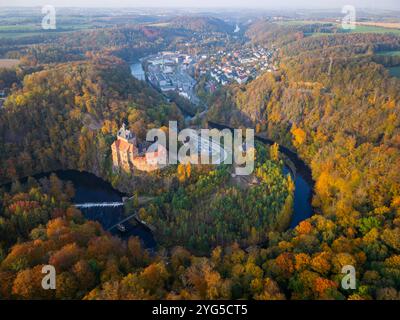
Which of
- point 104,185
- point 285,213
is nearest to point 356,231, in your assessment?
point 285,213

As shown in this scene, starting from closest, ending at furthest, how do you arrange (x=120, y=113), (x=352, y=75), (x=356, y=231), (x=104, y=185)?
(x=356, y=231), (x=104, y=185), (x=120, y=113), (x=352, y=75)

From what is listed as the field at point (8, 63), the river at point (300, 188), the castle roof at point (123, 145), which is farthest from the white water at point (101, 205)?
the field at point (8, 63)

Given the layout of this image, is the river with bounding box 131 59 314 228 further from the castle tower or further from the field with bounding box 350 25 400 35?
the field with bounding box 350 25 400 35

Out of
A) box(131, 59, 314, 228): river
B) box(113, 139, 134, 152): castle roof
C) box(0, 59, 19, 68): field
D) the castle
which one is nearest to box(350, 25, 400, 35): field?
box(131, 59, 314, 228): river

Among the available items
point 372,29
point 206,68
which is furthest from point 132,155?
point 372,29

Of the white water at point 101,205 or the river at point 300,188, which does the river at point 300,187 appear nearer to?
the river at point 300,188

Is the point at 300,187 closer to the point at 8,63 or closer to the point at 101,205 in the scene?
the point at 101,205
